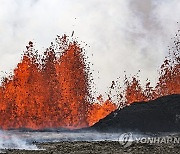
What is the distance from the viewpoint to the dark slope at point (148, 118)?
4509 centimetres

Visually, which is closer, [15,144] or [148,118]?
[15,144]

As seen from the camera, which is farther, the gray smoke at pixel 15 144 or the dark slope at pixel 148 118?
the dark slope at pixel 148 118

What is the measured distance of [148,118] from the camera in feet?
155

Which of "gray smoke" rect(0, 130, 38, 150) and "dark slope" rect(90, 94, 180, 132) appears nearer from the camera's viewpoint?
"gray smoke" rect(0, 130, 38, 150)

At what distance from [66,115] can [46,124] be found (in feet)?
14.0

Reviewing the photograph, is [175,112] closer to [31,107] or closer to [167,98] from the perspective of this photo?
[167,98]

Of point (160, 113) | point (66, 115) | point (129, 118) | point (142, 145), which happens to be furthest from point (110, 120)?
point (142, 145)

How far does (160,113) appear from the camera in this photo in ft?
157

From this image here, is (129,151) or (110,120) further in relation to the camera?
(110,120)

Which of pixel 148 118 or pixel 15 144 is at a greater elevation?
pixel 148 118

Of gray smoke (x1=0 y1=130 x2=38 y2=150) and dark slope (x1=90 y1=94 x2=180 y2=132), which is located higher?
dark slope (x1=90 y1=94 x2=180 y2=132)

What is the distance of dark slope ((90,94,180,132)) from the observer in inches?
1775

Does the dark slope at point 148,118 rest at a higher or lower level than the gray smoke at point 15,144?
higher

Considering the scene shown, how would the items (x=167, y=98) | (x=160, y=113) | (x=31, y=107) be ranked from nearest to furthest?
1. (x=160, y=113)
2. (x=167, y=98)
3. (x=31, y=107)
